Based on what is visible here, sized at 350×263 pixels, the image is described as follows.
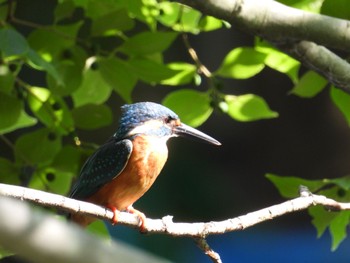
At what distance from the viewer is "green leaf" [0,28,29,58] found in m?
1.98

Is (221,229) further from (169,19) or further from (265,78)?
(265,78)

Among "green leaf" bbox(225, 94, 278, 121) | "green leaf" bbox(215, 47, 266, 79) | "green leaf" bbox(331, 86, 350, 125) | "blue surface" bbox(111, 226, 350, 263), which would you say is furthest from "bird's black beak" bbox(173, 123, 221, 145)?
"blue surface" bbox(111, 226, 350, 263)

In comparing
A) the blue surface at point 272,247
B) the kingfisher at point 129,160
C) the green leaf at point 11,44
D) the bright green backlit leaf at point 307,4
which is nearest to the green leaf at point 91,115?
the kingfisher at point 129,160

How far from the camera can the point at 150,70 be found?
8.04ft

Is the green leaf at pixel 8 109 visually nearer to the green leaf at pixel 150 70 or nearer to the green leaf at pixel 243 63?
the green leaf at pixel 150 70

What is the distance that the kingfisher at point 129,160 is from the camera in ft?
8.75

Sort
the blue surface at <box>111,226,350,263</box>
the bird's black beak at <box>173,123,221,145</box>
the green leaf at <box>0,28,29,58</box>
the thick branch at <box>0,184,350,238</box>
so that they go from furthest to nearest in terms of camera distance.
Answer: the blue surface at <box>111,226,350,263</box> → the bird's black beak at <box>173,123,221,145</box> → the green leaf at <box>0,28,29,58</box> → the thick branch at <box>0,184,350,238</box>

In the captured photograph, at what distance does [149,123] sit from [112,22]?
0.56m

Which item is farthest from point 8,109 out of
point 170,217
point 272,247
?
point 272,247

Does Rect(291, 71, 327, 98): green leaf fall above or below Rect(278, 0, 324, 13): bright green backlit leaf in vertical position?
below

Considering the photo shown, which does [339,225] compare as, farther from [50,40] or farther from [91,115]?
[50,40]

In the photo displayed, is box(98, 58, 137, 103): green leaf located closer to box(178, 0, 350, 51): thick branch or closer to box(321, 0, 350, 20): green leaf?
box(178, 0, 350, 51): thick branch

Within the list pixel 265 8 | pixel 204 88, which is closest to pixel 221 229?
pixel 265 8

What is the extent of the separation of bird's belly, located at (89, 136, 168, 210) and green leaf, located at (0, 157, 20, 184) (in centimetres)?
32
